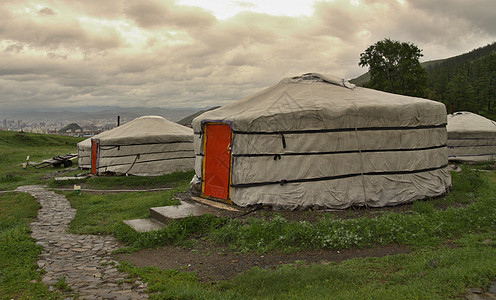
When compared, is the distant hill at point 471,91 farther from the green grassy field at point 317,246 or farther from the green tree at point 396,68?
the green grassy field at point 317,246

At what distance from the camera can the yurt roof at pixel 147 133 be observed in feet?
43.5

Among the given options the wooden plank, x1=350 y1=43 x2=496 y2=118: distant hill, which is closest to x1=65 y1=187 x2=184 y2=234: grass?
the wooden plank

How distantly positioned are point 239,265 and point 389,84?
81.7 ft

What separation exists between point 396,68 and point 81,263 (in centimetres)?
2706

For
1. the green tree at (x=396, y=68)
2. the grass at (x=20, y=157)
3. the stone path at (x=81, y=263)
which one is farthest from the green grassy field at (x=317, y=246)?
the green tree at (x=396, y=68)

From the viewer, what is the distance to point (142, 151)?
Result: 1346cm

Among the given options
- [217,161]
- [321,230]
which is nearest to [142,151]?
[217,161]

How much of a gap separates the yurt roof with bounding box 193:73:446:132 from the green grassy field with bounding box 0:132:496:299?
1.68 m

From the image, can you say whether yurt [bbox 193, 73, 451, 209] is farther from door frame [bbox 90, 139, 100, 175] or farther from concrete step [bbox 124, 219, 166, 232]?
door frame [bbox 90, 139, 100, 175]

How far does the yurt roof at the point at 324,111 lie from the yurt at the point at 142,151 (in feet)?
19.5

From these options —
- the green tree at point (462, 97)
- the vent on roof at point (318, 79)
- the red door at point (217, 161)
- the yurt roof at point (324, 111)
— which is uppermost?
the green tree at point (462, 97)

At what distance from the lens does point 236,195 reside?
23.2ft

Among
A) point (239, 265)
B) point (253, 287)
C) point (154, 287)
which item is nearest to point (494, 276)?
point (253, 287)

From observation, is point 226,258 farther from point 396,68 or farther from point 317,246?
point 396,68
